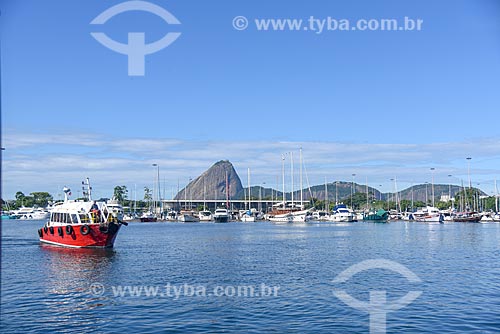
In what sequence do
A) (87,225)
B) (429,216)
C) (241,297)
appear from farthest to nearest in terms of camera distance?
(429,216) < (87,225) < (241,297)

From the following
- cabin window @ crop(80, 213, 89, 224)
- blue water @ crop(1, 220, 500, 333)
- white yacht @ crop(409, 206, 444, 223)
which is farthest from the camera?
white yacht @ crop(409, 206, 444, 223)

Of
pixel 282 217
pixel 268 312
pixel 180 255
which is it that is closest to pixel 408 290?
pixel 268 312

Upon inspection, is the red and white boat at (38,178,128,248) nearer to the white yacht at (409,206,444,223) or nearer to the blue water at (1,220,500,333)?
the blue water at (1,220,500,333)

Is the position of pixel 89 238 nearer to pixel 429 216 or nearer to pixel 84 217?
pixel 84 217

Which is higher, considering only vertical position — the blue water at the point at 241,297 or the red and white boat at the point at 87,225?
the red and white boat at the point at 87,225

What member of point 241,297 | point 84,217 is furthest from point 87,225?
point 241,297

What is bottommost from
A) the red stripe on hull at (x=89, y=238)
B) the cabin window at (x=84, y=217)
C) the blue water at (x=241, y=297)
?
the blue water at (x=241, y=297)

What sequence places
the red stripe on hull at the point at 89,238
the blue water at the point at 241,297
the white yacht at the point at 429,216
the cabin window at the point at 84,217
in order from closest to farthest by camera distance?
the blue water at the point at 241,297, the red stripe on hull at the point at 89,238, the cabin window at the point at 84,217, the white yacht at the point at 429,216

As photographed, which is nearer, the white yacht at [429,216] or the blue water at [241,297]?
the blue water at [241,297]

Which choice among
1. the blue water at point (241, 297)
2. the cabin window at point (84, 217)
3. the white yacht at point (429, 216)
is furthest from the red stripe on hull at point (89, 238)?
the white yacht at point (429, 216)

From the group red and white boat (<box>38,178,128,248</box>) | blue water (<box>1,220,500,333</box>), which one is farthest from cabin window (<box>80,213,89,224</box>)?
blue water (<box>1,220,500,333</box>)

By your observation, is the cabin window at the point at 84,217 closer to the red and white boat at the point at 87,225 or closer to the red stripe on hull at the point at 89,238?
the red and white boat at the point at 87,225

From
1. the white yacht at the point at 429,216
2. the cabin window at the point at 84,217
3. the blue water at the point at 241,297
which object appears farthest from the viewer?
the white yacht at the point at 429,216

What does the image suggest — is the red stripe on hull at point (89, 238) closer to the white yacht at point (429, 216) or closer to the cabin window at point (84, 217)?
the cabin window at point (84, 217)
